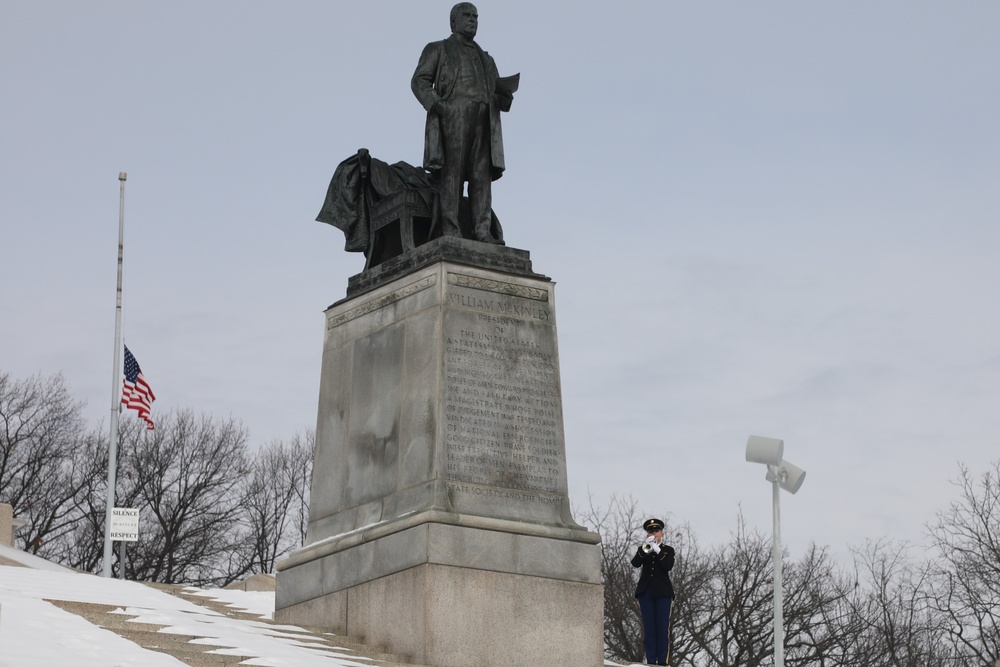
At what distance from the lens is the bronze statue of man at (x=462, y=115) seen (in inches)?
712

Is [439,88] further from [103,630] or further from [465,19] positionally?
[103,630]

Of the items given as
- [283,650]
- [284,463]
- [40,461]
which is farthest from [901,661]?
[283,650]

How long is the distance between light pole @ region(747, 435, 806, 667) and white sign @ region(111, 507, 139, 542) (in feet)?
56.9

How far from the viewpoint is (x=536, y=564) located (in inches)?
629

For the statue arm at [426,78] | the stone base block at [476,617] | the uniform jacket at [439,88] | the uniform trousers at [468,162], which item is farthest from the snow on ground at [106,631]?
the statue arm at [426,78]

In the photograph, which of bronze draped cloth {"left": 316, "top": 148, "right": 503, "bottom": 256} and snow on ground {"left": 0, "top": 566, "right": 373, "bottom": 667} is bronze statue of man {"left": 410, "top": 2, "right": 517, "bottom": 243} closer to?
bronze draped cloth {"left": 316, "top": 148, "right": 503, "bottom": 256}

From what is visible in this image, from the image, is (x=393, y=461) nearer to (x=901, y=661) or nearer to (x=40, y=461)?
(x=901, y=661)

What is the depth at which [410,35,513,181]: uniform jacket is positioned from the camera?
1814 centimetres

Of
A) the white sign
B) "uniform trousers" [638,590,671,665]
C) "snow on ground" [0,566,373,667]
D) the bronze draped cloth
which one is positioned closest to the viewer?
"snow on ground" [0,566,373,667]

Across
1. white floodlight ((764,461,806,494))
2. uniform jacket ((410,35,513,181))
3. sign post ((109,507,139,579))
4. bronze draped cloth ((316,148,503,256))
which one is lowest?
white floodlight ((764,461,806,494))

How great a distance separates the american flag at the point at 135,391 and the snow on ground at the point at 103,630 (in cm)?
1552

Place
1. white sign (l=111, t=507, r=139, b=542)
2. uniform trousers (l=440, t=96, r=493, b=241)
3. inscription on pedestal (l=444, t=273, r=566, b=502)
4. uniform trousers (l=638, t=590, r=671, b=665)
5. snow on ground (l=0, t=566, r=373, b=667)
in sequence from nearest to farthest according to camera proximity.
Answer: snow on ground (l=0, t=566, r=373, b=667) < inscription on pedestal (l=444, t=273, r=566, b=502) < uniform trousers (l=638, t=590, r=671, b=665) < uniform trousers (l=440, t=96, r=493, b=241) < white sign (l=111, t=507, r=139, b=542)

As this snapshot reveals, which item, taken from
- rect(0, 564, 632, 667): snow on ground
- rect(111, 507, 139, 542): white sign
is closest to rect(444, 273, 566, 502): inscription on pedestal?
rect(0, 564, 632, 667): snow on ground

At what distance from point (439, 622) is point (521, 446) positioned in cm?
199
